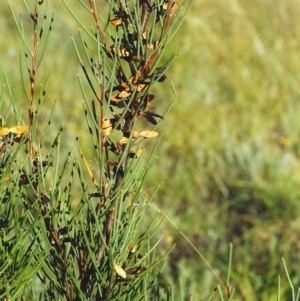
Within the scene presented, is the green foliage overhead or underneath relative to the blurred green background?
overhead

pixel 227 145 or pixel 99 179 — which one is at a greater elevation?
pixel 99 179

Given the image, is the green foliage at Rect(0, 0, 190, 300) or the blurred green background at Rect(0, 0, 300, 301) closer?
the green foliage at Rect(0, 0, 190, 300)

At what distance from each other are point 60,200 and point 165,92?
3.09 meters

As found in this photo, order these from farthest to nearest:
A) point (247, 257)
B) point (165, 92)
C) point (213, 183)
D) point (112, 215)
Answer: point (165, 92), point (213, 183), point (247, 257), point (112, 215)

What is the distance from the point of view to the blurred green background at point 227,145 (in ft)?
8.18

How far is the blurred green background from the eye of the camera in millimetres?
2492

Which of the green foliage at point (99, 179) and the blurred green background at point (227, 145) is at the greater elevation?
the green foliage at point (99, 179)

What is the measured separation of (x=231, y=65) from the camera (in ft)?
13.9

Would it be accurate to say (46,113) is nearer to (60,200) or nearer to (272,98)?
(272,98)

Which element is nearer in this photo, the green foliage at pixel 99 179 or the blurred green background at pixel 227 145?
the green foliage at pixel 99 179

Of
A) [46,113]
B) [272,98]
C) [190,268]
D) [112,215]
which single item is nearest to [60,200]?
[112,215]

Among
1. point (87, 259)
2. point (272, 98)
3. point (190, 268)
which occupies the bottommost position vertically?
point (190, 268)

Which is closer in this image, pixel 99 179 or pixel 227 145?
pixel 99 179

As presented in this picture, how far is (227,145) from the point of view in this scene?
3229 millimetres
